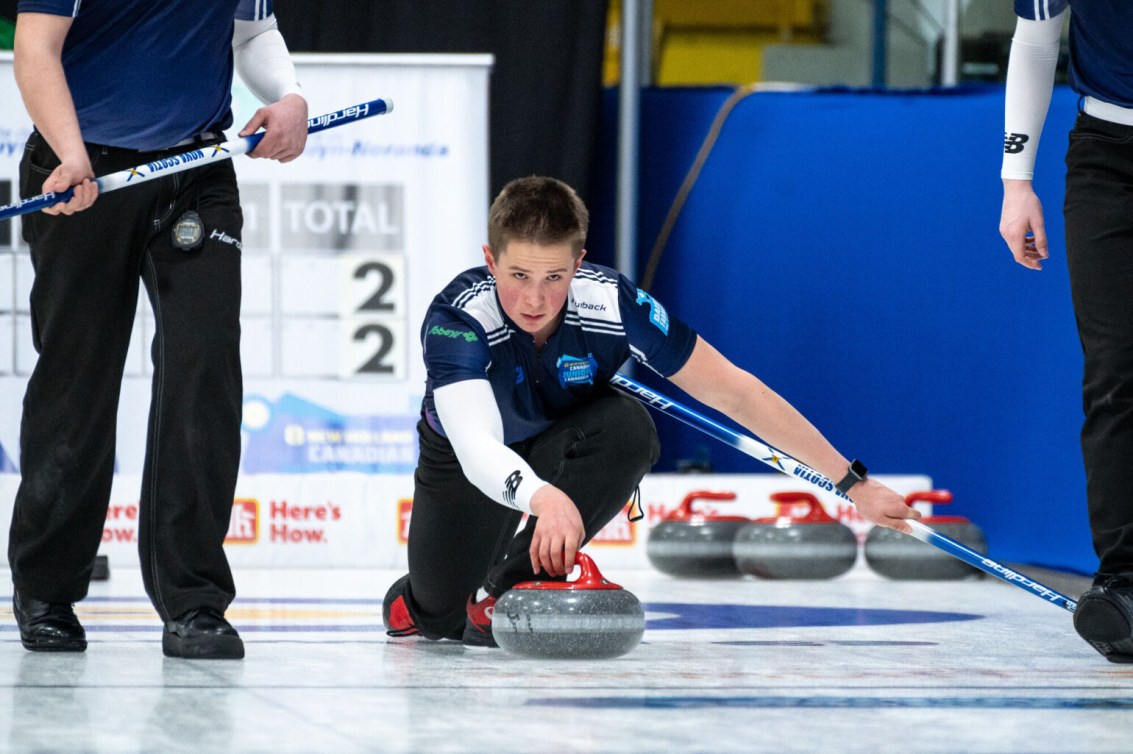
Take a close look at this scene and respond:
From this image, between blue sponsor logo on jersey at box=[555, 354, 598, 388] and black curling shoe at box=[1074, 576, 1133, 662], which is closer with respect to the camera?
black curling shoe at box=[1074, 576, 1133, 662]

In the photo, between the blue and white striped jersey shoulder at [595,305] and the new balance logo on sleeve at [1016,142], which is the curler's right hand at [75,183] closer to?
the blue and white striped jersey shoulder at [595,305]

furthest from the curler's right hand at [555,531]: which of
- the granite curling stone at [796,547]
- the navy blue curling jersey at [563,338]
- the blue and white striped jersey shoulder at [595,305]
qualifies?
the granite curling stone at [796,547]

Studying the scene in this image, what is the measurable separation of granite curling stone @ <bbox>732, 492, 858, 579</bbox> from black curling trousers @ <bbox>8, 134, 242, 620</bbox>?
2549 millimetres

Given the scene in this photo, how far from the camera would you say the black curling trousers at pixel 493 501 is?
120 inches

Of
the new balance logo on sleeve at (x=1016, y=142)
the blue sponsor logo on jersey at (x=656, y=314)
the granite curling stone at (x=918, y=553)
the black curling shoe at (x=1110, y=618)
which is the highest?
the new balance logo on sleeve at (x=1016, y=142)

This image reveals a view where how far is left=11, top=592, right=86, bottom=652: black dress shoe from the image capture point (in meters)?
2.83

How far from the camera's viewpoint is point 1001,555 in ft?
19.1

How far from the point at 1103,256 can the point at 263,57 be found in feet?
5.10

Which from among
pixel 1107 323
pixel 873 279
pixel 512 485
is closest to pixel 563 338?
pixel 512 485

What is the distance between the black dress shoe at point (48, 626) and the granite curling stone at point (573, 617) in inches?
30.3

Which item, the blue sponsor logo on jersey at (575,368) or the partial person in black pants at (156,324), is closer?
the partial person in black pants at (156,324)

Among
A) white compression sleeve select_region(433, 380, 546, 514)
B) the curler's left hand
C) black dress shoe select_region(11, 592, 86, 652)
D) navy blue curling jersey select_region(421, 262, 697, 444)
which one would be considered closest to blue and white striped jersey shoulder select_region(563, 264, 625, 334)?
navy blue curling jersey select_region(421, 262, 697, 444)

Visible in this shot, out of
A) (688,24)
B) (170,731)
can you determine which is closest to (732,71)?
(688,24)

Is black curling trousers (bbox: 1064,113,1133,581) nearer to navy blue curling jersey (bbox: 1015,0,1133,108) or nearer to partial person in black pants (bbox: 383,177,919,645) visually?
navy blue curling jersey (bbox: 1015,0,1133,108)
